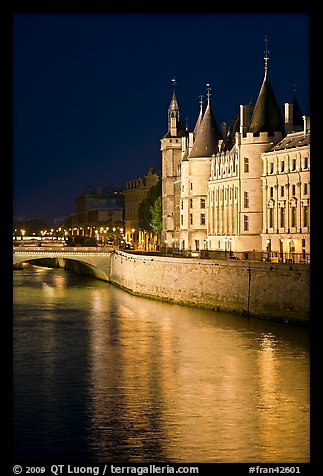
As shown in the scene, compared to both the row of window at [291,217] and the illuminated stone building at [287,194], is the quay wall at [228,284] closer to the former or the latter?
the illuminated stone building at [287,194]

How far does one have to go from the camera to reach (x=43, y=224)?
169 m

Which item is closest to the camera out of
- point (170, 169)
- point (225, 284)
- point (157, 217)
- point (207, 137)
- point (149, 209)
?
point (225, 284)

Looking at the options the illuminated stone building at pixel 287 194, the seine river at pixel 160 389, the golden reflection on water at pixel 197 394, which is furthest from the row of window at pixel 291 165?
the golden reflection on water at pixel 197 394

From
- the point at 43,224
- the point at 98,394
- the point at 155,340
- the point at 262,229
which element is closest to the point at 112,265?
the point at 262,229

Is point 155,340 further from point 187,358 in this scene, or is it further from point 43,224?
point 43,224

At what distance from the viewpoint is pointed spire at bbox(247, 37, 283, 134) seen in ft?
129

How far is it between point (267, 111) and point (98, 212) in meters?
75.2

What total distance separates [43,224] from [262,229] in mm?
131129

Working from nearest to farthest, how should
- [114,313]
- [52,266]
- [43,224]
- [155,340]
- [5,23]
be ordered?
[5,23], [155,340], [114,313], [52,266], [43,224]

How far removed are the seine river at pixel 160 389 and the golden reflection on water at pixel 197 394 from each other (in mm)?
19

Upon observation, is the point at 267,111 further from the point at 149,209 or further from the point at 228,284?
the point at 149,209

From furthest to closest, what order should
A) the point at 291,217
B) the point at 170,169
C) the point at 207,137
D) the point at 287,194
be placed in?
1. the point at 170,169
2. the point at 207,137
3. the point at 287,194
4. the point at 291,217

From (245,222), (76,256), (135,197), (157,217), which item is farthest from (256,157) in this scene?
(135,197)

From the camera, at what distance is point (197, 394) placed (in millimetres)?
16141
